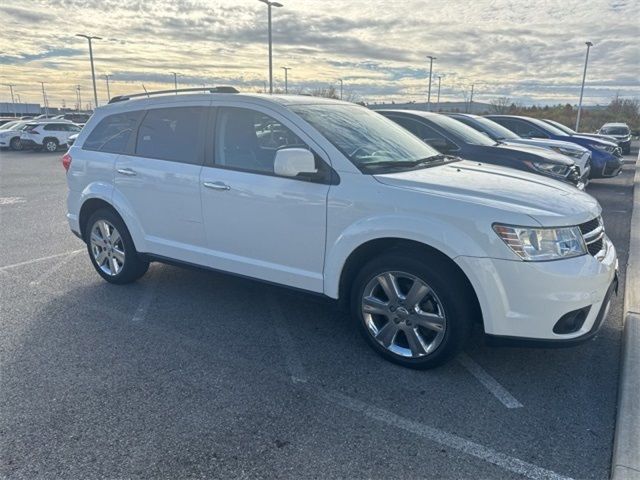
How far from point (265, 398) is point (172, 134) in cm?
255

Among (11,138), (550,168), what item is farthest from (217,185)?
(11,138)

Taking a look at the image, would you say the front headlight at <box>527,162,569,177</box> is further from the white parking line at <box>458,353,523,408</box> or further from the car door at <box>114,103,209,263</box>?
the car door at <box>114,103,209,263</box>

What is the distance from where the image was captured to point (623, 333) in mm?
3859

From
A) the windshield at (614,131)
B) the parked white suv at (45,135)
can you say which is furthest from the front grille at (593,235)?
the parked white suv at (45,135)

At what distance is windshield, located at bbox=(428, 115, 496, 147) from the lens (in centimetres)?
820

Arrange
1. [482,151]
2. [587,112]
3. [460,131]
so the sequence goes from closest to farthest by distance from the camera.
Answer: [482,151] → [460,131] → [587,112]

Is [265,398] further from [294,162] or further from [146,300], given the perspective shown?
[146,300]

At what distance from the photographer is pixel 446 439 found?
108 inches

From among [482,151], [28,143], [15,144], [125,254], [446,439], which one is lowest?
[15,144]

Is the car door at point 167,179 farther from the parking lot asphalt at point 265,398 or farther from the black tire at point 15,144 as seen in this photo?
the black tire at point 15,144

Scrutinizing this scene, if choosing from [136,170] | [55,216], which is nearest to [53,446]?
[136,170]

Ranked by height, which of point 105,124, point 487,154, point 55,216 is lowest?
point 55,216

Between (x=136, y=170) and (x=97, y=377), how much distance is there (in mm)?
2025

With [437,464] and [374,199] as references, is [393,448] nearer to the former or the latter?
[437,464]
